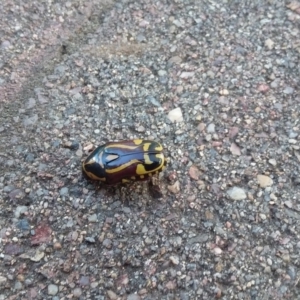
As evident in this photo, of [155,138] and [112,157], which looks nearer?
[112,157]

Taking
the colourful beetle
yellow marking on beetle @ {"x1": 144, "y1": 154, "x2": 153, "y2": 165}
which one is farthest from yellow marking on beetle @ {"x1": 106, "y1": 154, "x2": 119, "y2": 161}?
yellow marking on beetle @ {"x1": 144, "y1": 154, "x2": 153, "y2": 165}

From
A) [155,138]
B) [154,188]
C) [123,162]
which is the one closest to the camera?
[123,162]

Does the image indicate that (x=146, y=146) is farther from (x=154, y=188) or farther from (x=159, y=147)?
(x=154, y=188)

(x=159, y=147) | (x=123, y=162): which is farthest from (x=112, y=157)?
(x=159, y=147)

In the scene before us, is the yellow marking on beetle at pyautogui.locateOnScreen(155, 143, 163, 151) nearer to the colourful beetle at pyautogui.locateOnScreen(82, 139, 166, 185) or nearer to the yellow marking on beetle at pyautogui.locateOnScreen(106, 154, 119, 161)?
the colourful beetle at pyautogui.locateOnScreen(82, 139, 166, 185)

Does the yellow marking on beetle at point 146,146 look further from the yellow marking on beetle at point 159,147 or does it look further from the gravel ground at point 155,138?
the gravel ground at point 155,138

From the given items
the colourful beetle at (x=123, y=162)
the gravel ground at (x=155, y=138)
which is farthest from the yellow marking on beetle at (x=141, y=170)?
the gravel ground at (x=155, y=138)
